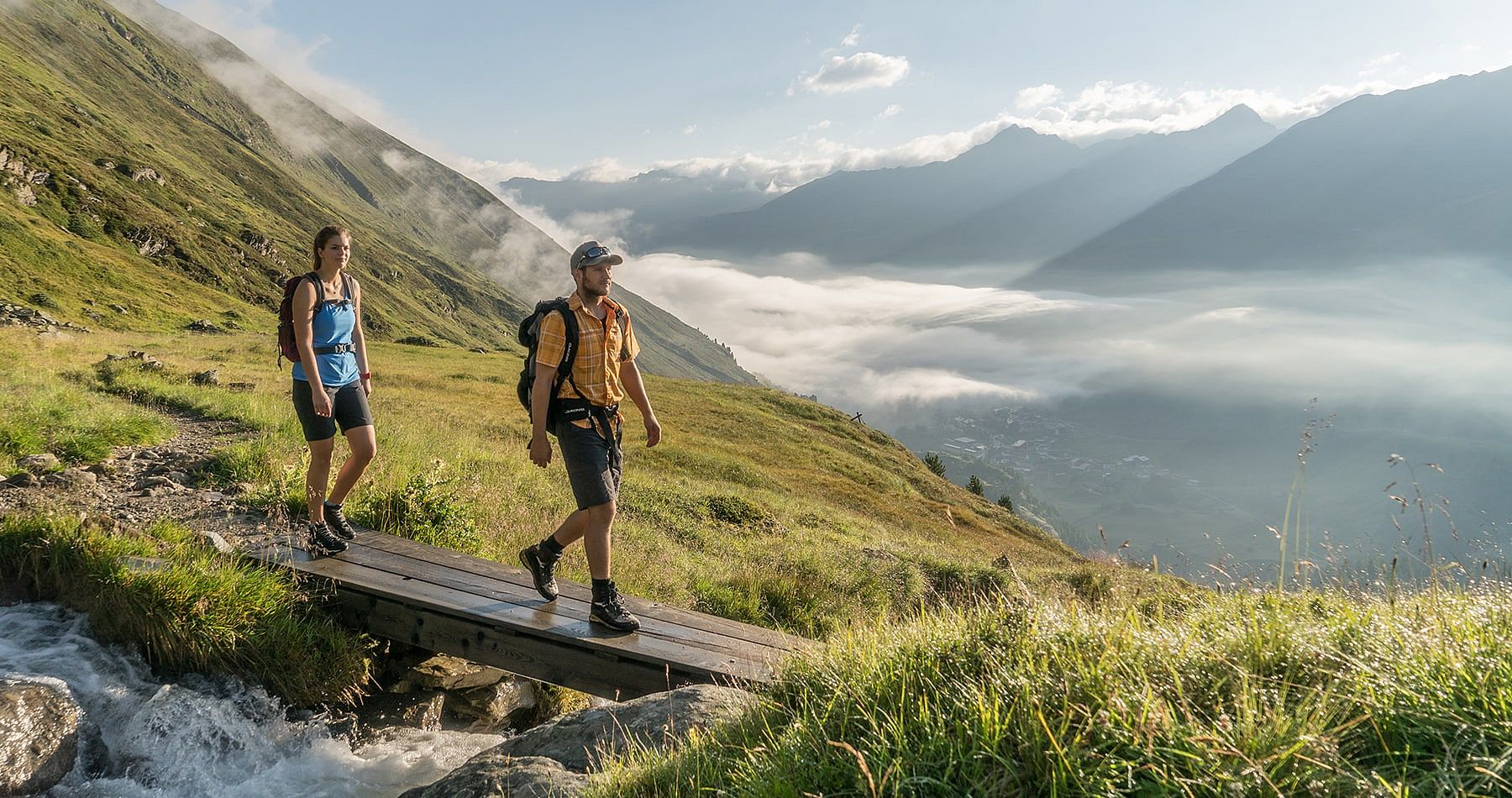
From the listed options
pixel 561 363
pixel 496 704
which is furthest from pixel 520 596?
pixel 561 363

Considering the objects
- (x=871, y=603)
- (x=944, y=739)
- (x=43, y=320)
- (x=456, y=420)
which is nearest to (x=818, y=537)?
(x=871, y=603)

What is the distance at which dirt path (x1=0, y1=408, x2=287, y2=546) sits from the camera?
691 centimetres

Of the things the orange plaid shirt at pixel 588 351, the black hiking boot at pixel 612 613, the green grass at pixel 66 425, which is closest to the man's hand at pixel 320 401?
the orange plaid shirt at pixel 588 351

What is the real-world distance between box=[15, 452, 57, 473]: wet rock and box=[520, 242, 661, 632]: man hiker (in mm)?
6263

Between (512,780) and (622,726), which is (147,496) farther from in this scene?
(622,726)

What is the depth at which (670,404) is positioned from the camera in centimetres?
6419

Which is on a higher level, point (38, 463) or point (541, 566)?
point (38, 463)

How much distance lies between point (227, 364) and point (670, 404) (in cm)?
3675

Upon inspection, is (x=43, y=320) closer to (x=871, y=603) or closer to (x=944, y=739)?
(x=871, y=603)

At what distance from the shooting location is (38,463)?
8016 mm

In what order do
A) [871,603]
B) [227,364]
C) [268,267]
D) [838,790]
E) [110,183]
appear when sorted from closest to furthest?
[838,790], [871,603], [227,364], [110,183], [268,267]

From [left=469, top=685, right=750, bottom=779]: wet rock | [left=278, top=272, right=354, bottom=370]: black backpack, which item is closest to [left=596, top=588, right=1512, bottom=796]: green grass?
[left=469, top=685, right=750, bottom=779]: wet rock

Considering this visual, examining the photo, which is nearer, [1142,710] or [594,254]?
[1142,710]

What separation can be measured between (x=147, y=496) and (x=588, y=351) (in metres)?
5.65
